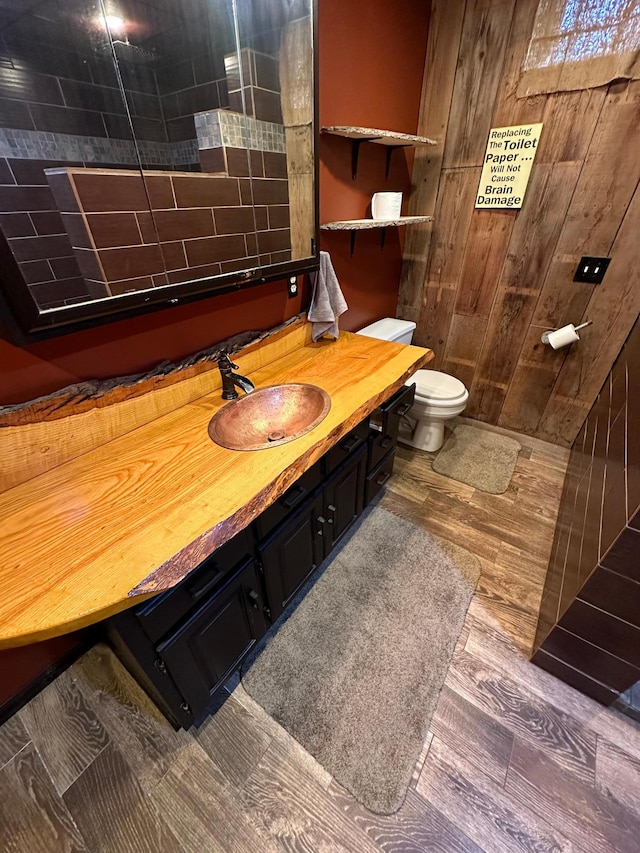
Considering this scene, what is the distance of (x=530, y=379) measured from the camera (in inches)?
Result: 84.2

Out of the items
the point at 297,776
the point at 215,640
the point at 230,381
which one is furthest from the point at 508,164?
the point at 297,776

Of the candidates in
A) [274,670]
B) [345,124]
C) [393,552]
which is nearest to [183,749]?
[274,670]

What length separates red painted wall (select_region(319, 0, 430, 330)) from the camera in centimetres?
132

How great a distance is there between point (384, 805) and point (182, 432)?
1199 millimetres

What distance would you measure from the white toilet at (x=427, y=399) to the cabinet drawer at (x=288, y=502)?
995 mm

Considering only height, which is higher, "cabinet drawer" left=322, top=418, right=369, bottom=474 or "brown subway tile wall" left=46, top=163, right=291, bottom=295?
"brown subway tile wall" left=46, top=163, right=291, bottom=295

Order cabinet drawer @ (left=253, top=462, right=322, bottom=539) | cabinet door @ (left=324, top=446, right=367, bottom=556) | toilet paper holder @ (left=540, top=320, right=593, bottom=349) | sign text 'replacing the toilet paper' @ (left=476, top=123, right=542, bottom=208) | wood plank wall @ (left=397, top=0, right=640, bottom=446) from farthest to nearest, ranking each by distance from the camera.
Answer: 1. toilet paper holder @ (left=540, top=320, right=593, bottom=349)
2. sign text 'replacing the toilet paper' @ (left=476, top=123, right=542, bottom=208)
3. wood plank wall @ (left=397, top=0, right=640, bottom=446)
4. cabinet door @ (left=324, top=446, right=367, bottom=556)
5. cabinet drawer @ (left=253, top=462, right=322, bottom=539)

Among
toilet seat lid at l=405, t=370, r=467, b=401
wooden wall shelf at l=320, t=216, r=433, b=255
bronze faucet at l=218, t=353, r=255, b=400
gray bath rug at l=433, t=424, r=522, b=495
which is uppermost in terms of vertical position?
wooden wall shelf at l=320, t=216, r=433, b=255

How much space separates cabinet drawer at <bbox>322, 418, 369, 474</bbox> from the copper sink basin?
0.13 metres

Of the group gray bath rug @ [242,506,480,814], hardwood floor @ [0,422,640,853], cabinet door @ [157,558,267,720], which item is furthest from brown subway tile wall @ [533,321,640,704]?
cabinet door @ [157,558,267,720]

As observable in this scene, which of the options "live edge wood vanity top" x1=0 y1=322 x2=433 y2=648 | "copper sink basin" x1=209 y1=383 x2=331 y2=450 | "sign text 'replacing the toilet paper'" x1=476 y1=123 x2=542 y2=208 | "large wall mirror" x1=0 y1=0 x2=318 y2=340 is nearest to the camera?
"live edge wood vanity top" x1=0 y1=322 x2=433 y2=648

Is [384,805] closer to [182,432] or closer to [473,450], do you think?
[182,432]

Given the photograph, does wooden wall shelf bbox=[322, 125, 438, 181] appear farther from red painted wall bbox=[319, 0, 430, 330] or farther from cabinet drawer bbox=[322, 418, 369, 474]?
cabinet drawer bbox=[322, 418, 369, 474]

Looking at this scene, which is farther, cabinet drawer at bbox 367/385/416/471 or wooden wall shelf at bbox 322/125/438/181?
cabinet drawer at bbox 367/385/416/471
